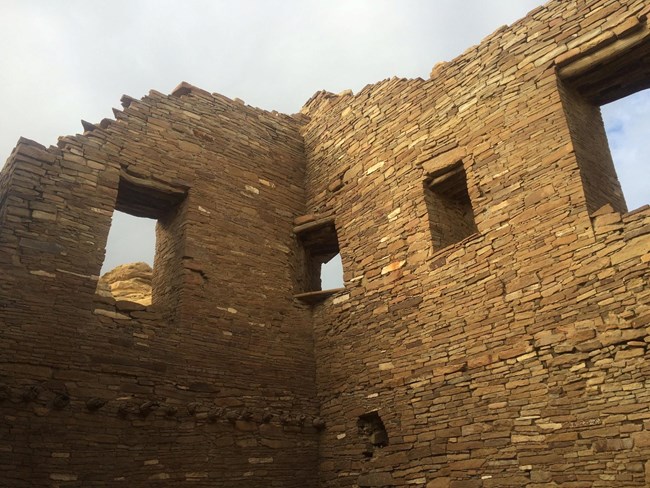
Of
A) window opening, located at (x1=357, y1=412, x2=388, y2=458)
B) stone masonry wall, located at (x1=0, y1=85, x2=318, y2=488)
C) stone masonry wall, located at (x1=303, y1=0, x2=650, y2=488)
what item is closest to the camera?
stone masonry wall, located at (x1=303, y1=0, x2=650, y2=488)

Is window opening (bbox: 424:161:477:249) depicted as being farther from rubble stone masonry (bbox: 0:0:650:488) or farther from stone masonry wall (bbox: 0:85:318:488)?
stone masonry wall (bbox: 0:85:318:488)

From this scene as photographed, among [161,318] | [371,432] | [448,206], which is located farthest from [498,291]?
[161,318]

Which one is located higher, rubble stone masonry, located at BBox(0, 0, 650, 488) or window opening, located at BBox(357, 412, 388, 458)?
rubble stone masonry, located at BBox(0, 0, 650, 488)

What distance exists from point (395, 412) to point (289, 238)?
3.93 meters

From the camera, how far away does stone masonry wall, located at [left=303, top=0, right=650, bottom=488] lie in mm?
6004

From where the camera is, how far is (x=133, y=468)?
7.09 m

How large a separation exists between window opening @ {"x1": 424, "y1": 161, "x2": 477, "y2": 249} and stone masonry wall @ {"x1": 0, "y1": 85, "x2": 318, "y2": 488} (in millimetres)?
2854

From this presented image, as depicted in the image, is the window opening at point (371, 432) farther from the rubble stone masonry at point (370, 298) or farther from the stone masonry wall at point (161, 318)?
the stone masonry wall at point (161, 318)

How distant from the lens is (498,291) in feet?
23.6

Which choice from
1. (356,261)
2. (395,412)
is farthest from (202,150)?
(395,412)

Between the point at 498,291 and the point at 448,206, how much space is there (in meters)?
2.24

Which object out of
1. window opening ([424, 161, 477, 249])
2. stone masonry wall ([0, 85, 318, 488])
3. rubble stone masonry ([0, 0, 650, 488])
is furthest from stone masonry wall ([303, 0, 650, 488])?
stone masonry wall ([0, 85, 318, 488])

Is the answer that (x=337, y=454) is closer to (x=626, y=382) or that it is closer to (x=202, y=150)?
(x=626, y=382)

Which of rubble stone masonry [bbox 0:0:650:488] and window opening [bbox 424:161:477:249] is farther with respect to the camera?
window opening [bbox 424:161:477:249]
